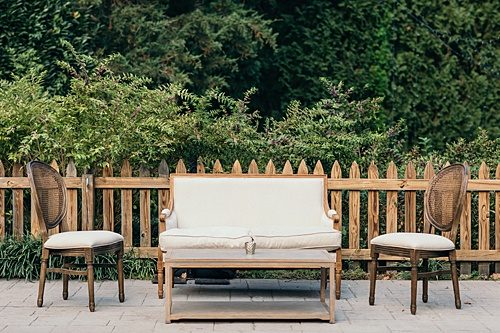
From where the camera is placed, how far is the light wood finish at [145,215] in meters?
10.0

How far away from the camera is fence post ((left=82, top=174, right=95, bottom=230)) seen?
985cm

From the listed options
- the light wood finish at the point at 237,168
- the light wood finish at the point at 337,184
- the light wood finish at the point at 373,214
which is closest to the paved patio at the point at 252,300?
the light wood finish at the point at 373,214

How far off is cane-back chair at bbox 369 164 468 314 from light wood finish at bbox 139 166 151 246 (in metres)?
2.54

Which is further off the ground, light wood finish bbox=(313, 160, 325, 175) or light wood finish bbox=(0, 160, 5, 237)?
light wood finish bbox=(313, 160, 325, 175)

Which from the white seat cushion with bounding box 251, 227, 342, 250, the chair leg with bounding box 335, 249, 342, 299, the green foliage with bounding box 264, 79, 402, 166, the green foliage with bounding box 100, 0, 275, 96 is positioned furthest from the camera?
the green foliage with bounding box 100, 0, 275, 96

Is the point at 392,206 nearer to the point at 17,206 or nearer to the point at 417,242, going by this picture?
the point at 417,242

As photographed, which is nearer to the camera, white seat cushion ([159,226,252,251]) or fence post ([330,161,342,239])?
white seat cushion ([159,226,252,251])

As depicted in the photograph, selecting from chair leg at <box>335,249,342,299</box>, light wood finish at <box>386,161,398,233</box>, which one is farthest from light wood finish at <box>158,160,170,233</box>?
light wood finish at <box>386,161,398,233</box>

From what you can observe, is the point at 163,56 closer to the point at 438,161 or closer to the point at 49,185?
the point at 438,161

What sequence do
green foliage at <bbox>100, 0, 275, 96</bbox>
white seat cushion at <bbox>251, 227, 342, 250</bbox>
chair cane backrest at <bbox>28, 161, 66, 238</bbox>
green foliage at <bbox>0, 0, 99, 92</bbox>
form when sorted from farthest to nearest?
green foliage at <bbox>100, 0, 275, 96</bbox> < green foliage at <bbox>0, 0, 99, 92</bbox> < white seat cushion at <bbox>251, 227, 342, 250</bbox> < chair cane backrest at <bbox>28, 161, 66, 238</bbox>

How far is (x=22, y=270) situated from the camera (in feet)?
31.6

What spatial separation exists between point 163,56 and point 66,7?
2.03 metres

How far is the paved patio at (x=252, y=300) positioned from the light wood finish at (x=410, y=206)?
2.15ft

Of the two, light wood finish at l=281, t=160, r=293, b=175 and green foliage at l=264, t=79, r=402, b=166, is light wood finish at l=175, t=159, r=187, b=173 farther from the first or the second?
green foliage at l=264, t=79, r=402, b=166
